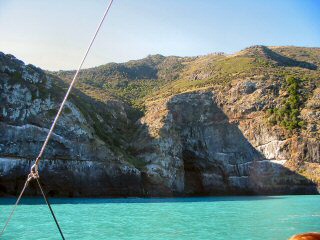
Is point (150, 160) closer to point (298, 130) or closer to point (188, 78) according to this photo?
point (298, 130)

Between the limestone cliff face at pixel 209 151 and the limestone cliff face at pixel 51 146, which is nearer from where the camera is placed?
the limestone cliff face at pixel 51 146

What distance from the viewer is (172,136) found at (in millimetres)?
80375

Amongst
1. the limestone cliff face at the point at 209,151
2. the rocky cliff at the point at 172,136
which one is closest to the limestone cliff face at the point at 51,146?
the rocky cliff at the point at 172,136

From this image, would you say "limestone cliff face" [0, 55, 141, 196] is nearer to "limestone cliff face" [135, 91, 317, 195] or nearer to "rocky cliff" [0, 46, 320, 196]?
"rocky cliff" [0, 46, 320, 196]

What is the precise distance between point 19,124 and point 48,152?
5.84 metres

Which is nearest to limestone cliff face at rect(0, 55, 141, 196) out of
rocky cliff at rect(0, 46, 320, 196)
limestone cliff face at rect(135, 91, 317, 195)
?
rocky cliff at rect(0, 46, 320, 196)

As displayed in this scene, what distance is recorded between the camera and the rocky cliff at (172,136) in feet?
211

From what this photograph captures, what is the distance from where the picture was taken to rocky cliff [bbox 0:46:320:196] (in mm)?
64188

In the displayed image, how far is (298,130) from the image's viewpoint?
83.1 meters

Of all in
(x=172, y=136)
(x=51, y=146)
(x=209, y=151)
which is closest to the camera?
(x=51, y=146)

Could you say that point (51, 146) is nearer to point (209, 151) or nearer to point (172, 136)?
point (172, 136)

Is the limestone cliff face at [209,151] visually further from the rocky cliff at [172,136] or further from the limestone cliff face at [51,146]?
the limestone cliff face at [51,146]

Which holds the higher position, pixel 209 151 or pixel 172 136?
pixel 172 136

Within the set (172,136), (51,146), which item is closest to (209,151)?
(172,136)
